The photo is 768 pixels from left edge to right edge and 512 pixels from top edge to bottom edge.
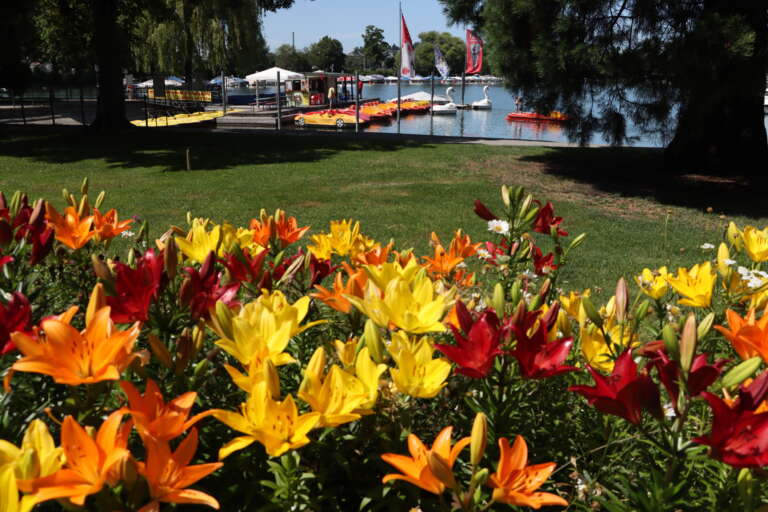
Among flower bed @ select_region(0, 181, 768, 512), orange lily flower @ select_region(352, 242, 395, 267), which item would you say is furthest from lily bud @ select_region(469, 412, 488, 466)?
orange lily flower @ select_region(352, 242, 395, 267)

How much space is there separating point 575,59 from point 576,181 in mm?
2610

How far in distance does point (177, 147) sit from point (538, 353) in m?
15.3

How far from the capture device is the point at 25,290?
1850 millimetres

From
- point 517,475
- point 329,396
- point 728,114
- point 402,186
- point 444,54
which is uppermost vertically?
point 444,54

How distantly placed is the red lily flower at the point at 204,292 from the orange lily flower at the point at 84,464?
1.46 ft

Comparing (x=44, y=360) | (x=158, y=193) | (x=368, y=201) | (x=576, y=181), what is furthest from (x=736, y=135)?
(x=44, y=360)

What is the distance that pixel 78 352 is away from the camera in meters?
1.14

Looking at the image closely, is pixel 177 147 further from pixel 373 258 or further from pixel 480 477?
pixel 480 477

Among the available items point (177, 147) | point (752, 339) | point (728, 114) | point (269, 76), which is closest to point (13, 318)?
point (752, 339)

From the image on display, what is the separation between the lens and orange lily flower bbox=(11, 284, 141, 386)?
1089 millimetres

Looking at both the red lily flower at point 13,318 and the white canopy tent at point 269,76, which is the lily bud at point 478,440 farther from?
the white canopy tent at point 269,76

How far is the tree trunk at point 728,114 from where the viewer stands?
881 centimetres

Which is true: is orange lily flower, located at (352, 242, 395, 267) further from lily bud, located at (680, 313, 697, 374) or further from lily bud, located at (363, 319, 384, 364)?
lily bud, located at (680, 313, 697, 374)

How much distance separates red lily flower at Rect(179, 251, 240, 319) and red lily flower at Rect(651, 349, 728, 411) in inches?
36.0
